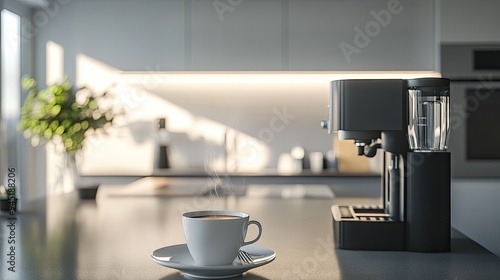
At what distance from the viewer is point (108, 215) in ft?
5.65

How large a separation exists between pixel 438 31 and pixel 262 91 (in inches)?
46.2

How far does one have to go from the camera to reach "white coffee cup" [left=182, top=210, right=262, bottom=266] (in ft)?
3.16

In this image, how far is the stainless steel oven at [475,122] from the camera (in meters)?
3.30

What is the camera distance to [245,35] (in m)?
3.61

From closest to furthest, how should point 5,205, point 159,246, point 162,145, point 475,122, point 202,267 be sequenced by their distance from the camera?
1. point 202,267
2. point 159,246
3. point 5,205
4. point 475,122
5. point 162,145

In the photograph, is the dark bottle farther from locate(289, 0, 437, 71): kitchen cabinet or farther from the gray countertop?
the gray countertop

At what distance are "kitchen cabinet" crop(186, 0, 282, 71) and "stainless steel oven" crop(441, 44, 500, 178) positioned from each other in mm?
1086

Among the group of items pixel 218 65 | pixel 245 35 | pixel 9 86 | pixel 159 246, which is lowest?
pixel 159 246

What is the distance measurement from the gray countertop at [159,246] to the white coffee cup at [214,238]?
1.9 inches

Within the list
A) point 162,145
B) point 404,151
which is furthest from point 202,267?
point 162,145

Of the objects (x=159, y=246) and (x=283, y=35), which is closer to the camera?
(x=159, y=246)

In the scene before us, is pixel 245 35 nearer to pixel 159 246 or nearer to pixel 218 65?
pixel 218 65

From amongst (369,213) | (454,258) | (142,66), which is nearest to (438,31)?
(142,66)

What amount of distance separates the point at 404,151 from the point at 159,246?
22.2 inches
